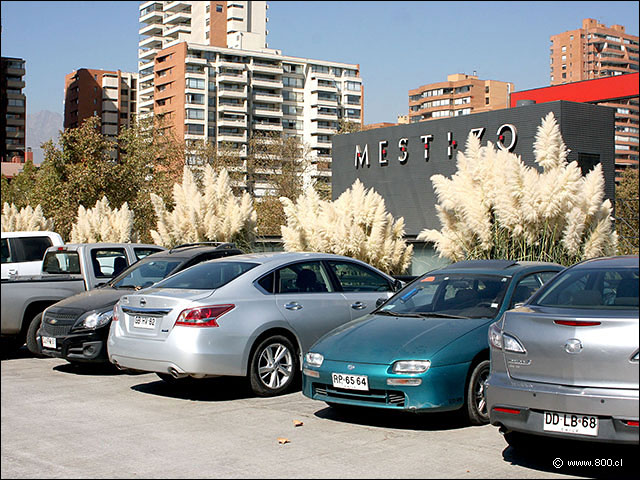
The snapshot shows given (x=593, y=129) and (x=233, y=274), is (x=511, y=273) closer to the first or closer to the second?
(x=233, y=274)

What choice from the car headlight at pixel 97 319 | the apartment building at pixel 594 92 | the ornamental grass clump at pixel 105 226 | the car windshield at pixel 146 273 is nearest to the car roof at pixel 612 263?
the car headlight at pixel 97 319

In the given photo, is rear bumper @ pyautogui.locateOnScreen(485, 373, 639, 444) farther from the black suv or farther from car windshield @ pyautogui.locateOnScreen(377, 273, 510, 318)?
the black suv

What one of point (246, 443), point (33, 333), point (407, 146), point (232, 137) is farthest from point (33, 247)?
point (232, 137)

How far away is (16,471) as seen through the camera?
5.77 metres

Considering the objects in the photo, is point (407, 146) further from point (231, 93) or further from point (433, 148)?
point (231, 93)

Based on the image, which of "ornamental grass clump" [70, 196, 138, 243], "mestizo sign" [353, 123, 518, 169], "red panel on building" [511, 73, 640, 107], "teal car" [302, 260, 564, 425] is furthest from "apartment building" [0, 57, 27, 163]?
"teal car" [302, 260, 564, 425]

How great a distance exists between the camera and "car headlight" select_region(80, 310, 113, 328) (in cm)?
1065

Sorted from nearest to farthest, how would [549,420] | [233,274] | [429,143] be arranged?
[549,420], [233,274], [429,143]

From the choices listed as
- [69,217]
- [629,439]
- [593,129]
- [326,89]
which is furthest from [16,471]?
[326,89]

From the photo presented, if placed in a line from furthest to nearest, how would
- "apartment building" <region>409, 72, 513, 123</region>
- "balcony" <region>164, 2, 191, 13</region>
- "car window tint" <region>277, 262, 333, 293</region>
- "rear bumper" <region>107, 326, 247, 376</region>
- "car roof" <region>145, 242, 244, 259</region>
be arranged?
"apartment building" <region>409, 72, 513, 123</region> < "balcony" <region>164, 2, 191, 13</region> < "car roof" <region>145, 242, 244, 259</region> < "car window tint" <region>277, 262, 333, 293</region> < "rear bumper" <region>107, 326, 247, 376</region>

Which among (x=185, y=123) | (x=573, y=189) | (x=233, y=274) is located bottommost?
(x=233, y=274)

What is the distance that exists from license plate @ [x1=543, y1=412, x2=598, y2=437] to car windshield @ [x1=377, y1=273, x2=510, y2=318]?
92.2 inches

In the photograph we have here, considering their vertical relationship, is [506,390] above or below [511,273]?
below

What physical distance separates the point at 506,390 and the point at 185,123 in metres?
105
